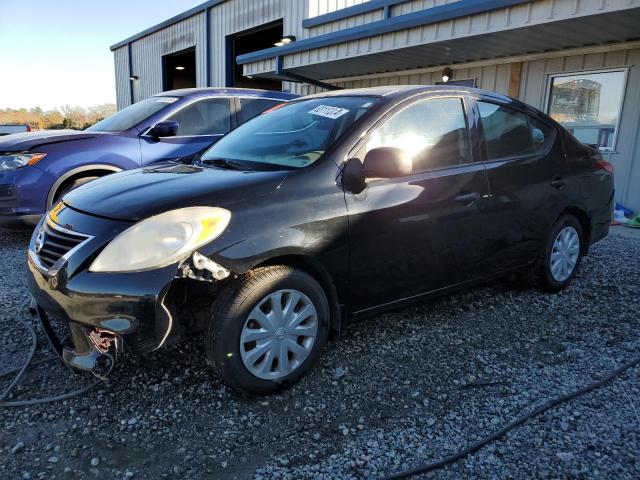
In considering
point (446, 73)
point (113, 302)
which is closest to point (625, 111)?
point (446, 73)

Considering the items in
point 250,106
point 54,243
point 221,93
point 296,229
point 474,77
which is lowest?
point 54,243

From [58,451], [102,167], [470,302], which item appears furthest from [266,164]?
[102,167]

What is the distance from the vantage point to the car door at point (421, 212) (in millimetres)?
2807

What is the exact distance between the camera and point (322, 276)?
2668 millimetres

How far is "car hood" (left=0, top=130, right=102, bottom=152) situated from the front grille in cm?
291

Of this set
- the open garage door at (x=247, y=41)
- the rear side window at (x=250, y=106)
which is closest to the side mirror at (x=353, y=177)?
the rear side window at (x=250, y=106)

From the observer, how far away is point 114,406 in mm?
2426

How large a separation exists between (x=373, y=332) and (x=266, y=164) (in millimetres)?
1371

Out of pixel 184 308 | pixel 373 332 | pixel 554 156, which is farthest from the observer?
pixel 554 156

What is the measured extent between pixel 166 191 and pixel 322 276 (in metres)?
0.95

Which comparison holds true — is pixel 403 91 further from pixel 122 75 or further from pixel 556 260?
pixel 122 75

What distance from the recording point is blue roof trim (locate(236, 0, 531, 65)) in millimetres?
6277

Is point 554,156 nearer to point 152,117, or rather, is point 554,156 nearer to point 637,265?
point 637,265

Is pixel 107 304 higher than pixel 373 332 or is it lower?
higher
